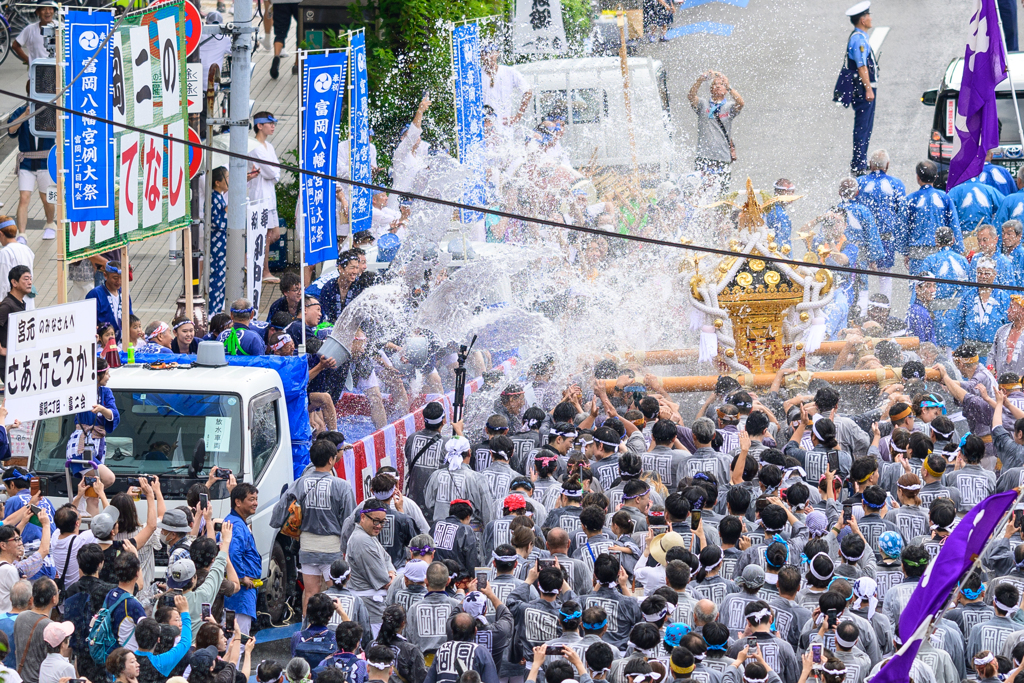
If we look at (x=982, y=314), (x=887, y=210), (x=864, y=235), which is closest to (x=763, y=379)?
(x=982, y=314)

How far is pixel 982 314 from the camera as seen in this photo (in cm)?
1319

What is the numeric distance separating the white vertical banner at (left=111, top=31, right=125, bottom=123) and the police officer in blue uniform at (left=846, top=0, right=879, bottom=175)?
10044 millimetres

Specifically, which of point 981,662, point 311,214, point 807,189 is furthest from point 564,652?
point 807,189

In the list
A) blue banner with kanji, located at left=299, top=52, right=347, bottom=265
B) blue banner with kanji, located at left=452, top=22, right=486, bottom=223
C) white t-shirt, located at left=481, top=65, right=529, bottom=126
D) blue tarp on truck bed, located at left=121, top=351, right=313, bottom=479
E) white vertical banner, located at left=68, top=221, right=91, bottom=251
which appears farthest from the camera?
white t-shirt, located at left=481, top=65, right=529, bottom=126

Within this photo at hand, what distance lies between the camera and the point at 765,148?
2173 cm

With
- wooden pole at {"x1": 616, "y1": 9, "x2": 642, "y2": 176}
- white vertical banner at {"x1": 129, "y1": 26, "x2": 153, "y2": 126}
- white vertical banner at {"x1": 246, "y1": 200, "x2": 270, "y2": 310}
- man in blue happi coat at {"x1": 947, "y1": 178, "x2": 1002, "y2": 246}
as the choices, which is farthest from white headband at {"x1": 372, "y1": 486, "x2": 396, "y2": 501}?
wooden pole at {"x1": 616, "y1": 9, "x2": 642, "y2": 176}

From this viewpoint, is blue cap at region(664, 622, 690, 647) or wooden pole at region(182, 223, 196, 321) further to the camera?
wooden pole at region(182, 223, 196, 321)

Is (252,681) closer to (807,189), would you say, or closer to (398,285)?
(398,285)

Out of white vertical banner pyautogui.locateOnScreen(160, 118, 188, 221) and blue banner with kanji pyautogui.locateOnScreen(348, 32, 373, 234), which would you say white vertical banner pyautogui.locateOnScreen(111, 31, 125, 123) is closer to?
white vertical banner pyautogui.locateOnScreen(160, 118, 188, 221)

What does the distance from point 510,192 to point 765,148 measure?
6.79m

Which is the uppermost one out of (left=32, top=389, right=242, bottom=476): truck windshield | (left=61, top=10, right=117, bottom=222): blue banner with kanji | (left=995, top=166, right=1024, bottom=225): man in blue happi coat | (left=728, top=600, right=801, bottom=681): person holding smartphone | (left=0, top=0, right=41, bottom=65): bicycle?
(left=0, top=0, right=41, bottom=65): bicycle

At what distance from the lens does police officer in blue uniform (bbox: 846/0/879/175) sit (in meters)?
18.6

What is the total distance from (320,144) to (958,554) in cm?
804

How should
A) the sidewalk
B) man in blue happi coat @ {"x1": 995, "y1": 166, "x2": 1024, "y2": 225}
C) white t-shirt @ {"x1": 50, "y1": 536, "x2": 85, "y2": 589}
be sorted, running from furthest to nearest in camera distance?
the sidewalk → man in blue happi coat @ {"x1": 995, "y1": 166, "x2": 1024, "y2": 225} → white t-shirt @ {"x1": 50, "y1": 536, "x2": 85, "y2": 589}
